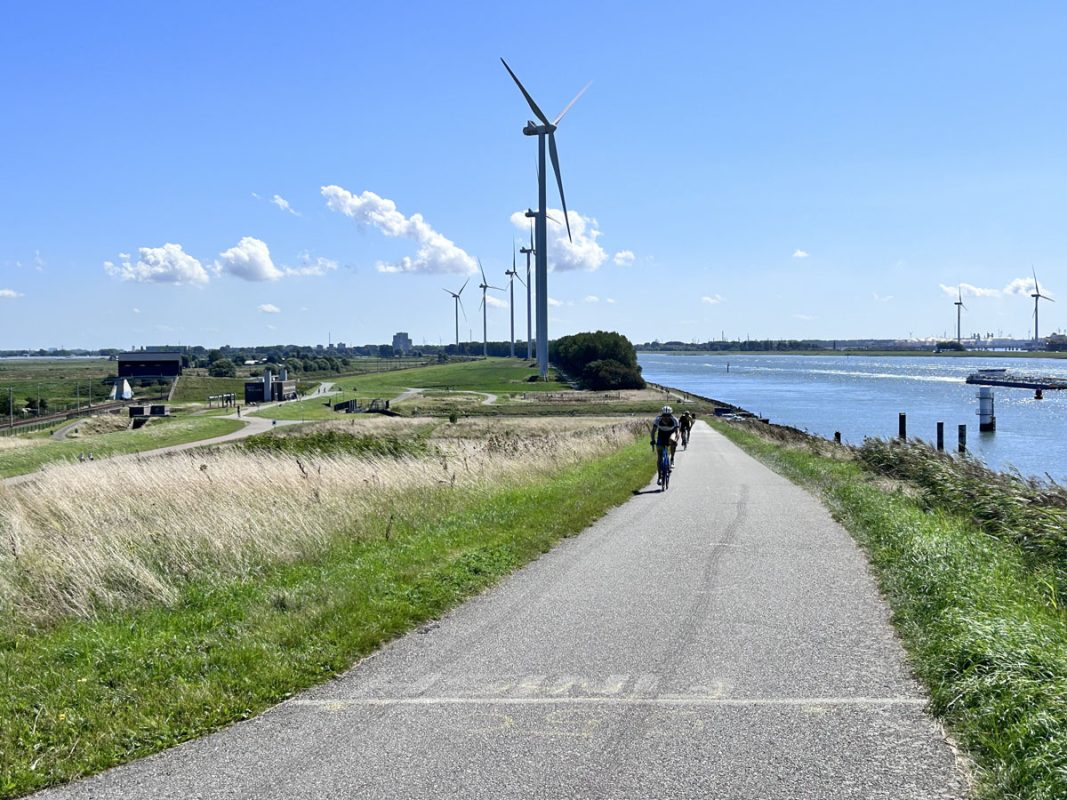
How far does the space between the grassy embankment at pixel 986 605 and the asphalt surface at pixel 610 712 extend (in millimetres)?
259

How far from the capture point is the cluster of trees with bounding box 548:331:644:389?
135875 millimetres

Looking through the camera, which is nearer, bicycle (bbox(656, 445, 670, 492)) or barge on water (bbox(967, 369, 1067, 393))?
bicycle (bbox(656, 445, 670, 492))

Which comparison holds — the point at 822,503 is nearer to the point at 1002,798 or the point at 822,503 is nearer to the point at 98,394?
the point at 1002,798

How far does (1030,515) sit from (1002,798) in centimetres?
1168

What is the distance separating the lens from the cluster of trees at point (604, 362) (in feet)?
446

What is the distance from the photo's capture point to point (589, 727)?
600 cm

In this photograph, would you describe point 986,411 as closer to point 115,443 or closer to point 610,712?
point 115,443

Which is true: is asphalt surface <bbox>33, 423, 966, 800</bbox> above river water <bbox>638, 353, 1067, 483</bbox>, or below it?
above

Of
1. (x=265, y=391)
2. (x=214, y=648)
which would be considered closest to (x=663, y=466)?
(x=214, y=648)

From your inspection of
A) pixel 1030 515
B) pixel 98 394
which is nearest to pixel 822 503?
pixel 1030 515

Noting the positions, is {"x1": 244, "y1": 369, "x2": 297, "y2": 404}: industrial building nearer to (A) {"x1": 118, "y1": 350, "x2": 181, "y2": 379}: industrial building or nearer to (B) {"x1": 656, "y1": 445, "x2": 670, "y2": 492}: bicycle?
(A) {"x1": 118, "y1": 350, "x2": 181, "y2": 379}: industrial building

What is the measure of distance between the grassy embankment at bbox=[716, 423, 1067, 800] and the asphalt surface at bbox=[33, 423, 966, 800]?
26 centimetres

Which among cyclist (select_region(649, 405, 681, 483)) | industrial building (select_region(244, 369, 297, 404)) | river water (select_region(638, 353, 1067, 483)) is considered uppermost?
cyclist (select_region(649, 405, 681, 483))

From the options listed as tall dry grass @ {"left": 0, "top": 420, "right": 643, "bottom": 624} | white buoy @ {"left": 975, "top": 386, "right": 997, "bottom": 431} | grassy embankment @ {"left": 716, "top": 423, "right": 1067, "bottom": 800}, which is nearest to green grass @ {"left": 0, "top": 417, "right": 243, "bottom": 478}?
tall dry grass @ {"left": 0, "top": 420, "right": 643, "bottom": 624}
